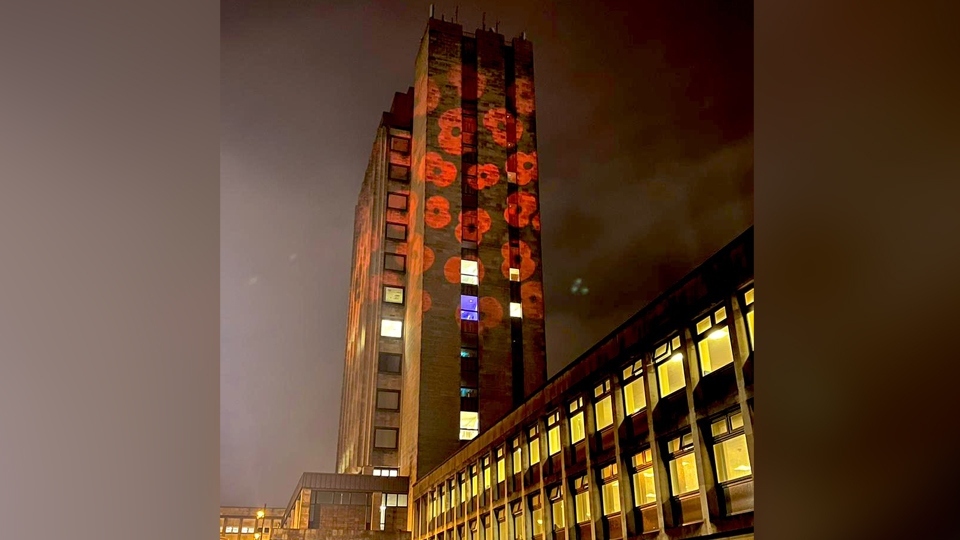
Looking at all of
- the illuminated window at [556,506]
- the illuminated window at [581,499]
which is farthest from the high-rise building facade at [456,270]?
the illuminated window at [581,499]

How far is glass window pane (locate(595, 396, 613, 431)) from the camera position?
15541 millimetres

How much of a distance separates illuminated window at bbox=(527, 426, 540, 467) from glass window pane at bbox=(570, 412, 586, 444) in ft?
7.32

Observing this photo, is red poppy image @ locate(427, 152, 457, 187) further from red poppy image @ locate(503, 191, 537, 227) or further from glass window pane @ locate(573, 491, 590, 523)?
glass window pane @ locate(573, 491, 590, 523)

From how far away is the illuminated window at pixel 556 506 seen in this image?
58.9 feet

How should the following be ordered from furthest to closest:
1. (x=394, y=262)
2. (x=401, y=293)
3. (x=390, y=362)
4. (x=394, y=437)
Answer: (x=394, y=262)
(x=401, y=293)
(x=390, y=362)
(x=394, y=437)

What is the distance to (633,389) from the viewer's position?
14.6m

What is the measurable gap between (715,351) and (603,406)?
4.55 metres

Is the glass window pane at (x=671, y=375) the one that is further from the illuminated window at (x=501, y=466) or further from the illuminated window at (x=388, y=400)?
the illuminated window at (x=388, y=400)

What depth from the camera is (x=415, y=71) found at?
167ft

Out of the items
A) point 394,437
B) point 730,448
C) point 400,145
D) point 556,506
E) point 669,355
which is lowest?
point 556,506

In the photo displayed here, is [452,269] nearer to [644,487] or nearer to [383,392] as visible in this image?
[383,392]

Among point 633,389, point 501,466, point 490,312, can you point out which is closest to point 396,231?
point 490,312
